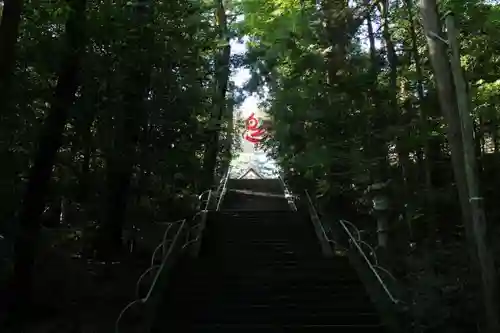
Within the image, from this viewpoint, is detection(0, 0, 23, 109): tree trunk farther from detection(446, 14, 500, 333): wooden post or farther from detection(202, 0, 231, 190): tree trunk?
detection(202, 0, 231, 190): tree trunk

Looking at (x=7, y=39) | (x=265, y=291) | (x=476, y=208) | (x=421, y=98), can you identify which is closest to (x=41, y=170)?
(x=7, y=39)

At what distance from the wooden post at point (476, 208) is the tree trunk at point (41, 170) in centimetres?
483

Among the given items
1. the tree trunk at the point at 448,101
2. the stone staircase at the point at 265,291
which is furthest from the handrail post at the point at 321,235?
the tree trunk at the point at 448,101

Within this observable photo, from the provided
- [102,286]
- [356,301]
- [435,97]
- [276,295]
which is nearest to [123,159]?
[102,286]

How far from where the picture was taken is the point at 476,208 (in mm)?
7570

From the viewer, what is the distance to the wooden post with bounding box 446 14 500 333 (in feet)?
24.2

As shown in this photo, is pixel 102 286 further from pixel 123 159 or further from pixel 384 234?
pixel 384 234

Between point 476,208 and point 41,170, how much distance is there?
18.4ft

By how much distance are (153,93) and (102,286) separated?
3411 mm

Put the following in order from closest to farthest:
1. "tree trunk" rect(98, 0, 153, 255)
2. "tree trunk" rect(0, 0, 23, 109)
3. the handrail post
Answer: "tree trunk" rect(0, 0, 23, 109) → "tree trunk" rect(98, 0, 153, 255) → the handrail post

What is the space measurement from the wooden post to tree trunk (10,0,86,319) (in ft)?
15.8

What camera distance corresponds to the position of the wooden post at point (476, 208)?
7387mm

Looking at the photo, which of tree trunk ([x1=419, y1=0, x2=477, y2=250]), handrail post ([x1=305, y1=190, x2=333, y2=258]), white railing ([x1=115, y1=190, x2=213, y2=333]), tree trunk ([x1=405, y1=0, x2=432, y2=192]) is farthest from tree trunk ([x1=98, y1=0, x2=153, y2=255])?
tree trunk ([x1=405, y1=0, x2=432, y2=192])

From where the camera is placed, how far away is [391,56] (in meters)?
12.5
